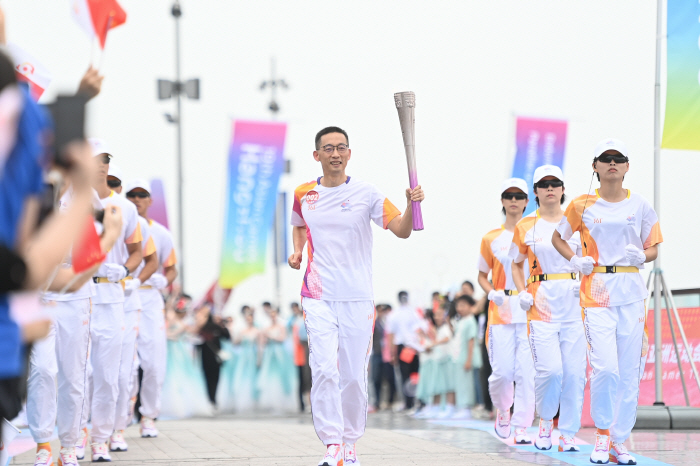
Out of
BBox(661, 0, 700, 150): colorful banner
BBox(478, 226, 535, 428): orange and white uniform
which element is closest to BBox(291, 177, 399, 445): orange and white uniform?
BBox(478, 226, 535, 428): orange and white uniform

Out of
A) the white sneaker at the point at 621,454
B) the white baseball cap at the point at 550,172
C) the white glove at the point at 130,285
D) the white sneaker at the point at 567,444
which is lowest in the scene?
the white sneaker at the point at 567,444

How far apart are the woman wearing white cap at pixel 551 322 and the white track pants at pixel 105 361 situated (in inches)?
132

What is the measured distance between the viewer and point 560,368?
8.62 metres

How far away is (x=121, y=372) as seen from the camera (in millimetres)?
8500

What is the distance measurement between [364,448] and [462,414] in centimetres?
623

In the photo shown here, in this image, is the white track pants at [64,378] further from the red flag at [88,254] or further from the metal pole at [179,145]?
the metal pole at [179,145]

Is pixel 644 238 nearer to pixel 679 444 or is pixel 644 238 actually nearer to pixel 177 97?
pixel 679 444

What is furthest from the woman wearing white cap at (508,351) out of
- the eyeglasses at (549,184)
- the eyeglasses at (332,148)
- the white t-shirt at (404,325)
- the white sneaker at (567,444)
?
the white t-shirt at (404,325)

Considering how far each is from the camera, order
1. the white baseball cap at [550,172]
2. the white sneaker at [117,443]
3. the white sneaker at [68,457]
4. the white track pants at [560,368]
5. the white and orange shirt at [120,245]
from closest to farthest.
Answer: the white sneaker at [68,457]
the white and orange shirt at [120,245]
the white track pants at [560,368]
the white sneaker at [117,443]
the white baseball cap at [550,172]

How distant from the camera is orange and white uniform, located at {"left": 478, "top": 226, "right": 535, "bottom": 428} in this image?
9.20 m

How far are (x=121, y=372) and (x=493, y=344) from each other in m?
3.41

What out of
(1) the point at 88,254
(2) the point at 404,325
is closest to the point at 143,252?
(1) the point at 88,254

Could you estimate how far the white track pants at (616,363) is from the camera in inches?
292

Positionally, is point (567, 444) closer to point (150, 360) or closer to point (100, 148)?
point (150, 360)
